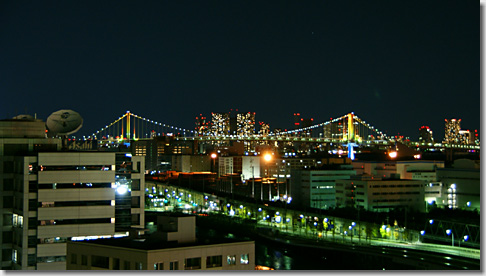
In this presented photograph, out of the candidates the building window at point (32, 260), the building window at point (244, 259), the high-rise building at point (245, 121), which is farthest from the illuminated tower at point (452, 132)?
the high-rise building at point (245, 121)

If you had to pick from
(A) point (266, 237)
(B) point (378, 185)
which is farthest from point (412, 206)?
(A) point (266, 237)

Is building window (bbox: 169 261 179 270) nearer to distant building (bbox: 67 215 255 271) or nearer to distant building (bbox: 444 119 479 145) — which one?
distant building (bbox: 67 215 255 271)

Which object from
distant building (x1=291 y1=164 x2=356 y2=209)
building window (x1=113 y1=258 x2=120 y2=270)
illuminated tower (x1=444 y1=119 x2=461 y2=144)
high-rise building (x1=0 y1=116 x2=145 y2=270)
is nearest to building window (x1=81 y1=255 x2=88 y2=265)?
building window (x1=113 y1=258 x2=120 y2=270)

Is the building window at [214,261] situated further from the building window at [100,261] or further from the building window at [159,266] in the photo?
the building window at [100,261]

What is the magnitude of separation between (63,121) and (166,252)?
537 cm

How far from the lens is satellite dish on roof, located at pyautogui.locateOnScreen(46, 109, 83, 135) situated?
8.70 meters

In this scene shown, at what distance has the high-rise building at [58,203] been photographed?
281 inches

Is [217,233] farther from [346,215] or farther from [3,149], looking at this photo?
[3,149]

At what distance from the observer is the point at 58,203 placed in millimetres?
7363

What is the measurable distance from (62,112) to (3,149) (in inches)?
36.7

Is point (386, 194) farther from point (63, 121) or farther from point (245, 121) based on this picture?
point (245, 121)

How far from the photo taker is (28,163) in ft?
24.3

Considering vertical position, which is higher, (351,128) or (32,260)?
(351,128)

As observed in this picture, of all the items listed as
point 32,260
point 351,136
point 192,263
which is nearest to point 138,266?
point 192,263
